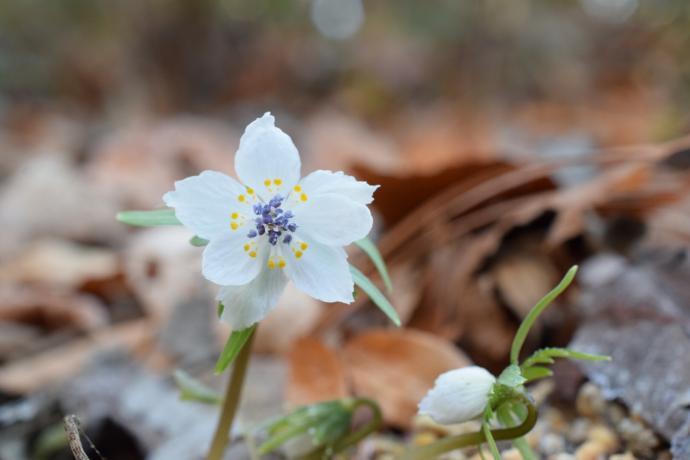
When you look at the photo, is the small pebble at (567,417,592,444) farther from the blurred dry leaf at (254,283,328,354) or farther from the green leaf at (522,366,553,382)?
the blurred dry leaf at (254,283,328,354)

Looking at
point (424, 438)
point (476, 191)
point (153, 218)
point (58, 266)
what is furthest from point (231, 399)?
point (58, 266)

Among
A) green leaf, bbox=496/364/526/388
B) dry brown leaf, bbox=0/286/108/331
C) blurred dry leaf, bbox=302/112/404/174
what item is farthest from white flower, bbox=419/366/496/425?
blurred dry leaf, bbox=302/112/404/174

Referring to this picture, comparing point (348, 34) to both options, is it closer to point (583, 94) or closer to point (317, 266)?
point (583, 94)

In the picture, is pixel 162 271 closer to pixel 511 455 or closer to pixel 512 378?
pixel 511 455

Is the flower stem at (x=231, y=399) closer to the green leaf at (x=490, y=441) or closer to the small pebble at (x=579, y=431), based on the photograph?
the green leaf at (x=490, y=441)

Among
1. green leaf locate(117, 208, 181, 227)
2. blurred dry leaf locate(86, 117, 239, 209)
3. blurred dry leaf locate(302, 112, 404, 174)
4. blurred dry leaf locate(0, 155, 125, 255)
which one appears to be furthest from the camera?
blurred dry leaf locate(302, 112, 404, 174)

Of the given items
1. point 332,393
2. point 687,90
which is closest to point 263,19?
point 687,90
